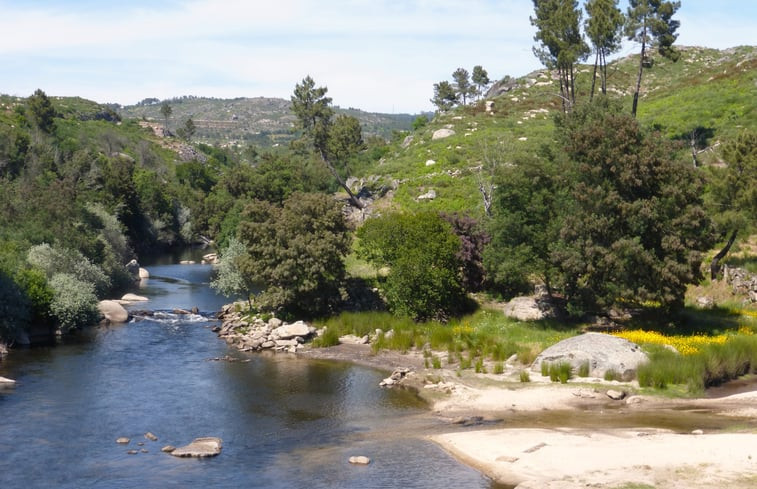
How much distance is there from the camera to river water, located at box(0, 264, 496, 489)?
89.5 feet

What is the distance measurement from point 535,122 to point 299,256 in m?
62.4

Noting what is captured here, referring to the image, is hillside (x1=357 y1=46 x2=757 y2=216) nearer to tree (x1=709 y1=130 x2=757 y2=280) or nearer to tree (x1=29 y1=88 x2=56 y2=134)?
tree (x1=709 y1=130 x2=757 y2=280)

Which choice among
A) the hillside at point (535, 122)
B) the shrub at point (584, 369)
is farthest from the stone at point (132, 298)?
the shrub at point (584, 369)

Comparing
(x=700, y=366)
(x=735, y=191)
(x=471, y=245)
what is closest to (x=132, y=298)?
(x=471, y=245)

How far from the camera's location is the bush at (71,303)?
5216cm

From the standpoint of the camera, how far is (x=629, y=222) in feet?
139

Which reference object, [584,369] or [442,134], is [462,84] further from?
[584,369]

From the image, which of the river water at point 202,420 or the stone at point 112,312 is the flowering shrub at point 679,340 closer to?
the river water at point 202,420

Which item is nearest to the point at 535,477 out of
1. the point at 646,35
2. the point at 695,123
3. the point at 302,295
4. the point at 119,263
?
the point at 302,295

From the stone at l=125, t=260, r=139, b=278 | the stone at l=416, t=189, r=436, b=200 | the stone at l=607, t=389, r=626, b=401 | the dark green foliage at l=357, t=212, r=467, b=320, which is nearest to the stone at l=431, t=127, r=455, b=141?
the stone at l=416, t=189, r=436, b=200

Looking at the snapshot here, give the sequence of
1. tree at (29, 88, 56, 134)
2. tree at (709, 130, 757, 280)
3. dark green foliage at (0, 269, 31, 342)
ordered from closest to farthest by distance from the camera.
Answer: dark green foliage at (0, 269, 31, 342) → tree at (709, 130, 757, 280) → tree at (29, 88, 56, 134)

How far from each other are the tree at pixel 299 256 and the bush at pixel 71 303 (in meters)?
12.2

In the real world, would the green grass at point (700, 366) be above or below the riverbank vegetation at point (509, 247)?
below

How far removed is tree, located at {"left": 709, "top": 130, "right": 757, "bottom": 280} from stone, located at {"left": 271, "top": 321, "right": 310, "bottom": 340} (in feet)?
96.4
